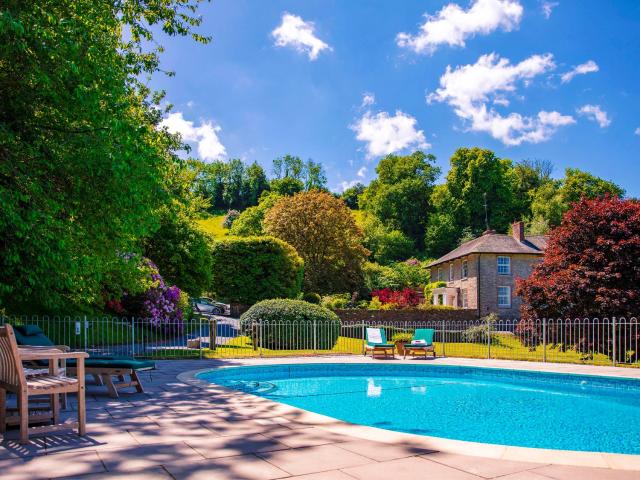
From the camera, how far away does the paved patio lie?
168 inches

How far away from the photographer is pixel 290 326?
19.7 metres

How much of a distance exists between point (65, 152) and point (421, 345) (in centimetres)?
1199

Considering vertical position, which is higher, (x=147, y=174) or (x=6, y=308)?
(x=147, y=174)

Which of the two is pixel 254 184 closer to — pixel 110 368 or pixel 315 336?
pixel 315 336

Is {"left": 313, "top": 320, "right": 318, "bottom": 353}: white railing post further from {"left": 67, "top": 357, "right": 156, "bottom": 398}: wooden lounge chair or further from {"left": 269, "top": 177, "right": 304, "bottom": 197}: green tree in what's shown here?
{"left": 269, "top": 177, "right": 304, "bottom": 197}: green tree

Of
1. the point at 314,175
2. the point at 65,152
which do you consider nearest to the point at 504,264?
Result: the point at 65,152

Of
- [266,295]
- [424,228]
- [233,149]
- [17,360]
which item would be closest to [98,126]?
[17,360]

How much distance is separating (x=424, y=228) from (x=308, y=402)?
56.9m

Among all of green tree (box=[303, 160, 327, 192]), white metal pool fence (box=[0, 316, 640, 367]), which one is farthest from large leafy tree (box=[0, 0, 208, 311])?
green tree (box=[303, 160, 327, 192])

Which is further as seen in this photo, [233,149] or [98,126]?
[233,149]

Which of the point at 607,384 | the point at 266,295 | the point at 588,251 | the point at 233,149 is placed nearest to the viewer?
the point at 607,384

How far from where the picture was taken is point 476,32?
19859 mm

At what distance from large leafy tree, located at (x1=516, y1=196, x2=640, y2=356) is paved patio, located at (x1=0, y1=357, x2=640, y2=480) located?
12.6 m

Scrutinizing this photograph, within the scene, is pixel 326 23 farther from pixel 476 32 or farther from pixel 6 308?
pixel 6 308
